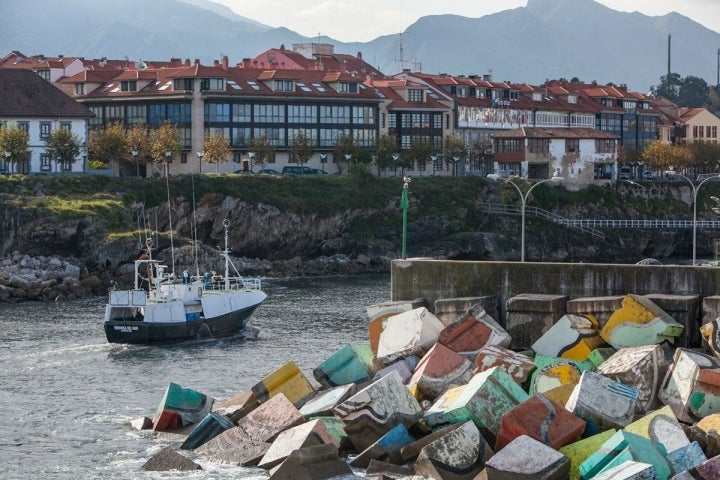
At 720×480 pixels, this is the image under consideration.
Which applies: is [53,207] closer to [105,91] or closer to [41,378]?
[105,91]

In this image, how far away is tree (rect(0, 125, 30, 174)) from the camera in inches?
3883

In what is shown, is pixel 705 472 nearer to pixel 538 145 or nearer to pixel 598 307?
pixel 598 307

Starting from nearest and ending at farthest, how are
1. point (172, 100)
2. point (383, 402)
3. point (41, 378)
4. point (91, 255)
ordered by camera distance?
point (383, 402), point (41, 378), point (91, 255), point (172, 100)

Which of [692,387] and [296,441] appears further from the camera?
[692,387]

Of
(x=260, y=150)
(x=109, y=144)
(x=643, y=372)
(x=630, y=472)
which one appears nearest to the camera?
(x=630, y=472)

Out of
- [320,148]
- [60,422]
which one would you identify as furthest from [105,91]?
[60,422]

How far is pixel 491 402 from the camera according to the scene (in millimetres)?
34312

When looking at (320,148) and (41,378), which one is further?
(320,148)

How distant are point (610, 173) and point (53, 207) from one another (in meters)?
59.5

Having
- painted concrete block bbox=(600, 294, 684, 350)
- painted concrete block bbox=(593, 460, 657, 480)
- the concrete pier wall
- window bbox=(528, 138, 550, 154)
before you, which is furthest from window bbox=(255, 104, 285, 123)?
painted concrete block bbox=(593, 460, 657, 480)

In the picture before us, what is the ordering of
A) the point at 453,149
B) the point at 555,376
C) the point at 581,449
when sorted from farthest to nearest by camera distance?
the point at 453,149, the point at 555,376, the point at 581,449

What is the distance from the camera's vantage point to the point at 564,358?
1545 inches

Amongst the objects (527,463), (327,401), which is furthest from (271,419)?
(527,463)

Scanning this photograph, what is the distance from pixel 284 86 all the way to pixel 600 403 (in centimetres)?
8570
